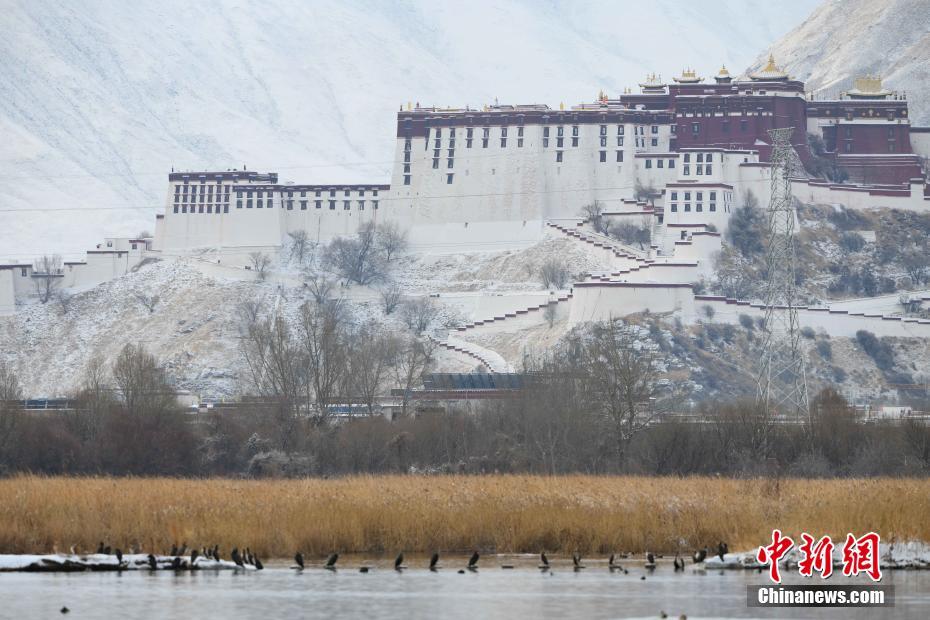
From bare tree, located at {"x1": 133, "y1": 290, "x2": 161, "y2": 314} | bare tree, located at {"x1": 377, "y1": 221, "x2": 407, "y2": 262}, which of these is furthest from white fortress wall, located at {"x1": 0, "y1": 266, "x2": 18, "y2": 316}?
bare tree, located at {"x1": 377, "y1": 221, "x2": 407, "y2": 262}

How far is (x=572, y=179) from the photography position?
113 meters

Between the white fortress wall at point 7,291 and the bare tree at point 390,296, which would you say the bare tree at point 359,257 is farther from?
the white fortress wall at point 7,291

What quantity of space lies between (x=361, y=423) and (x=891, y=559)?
3386 cm

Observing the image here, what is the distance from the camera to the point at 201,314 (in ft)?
364

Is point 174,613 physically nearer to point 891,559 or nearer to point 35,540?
point 35,540

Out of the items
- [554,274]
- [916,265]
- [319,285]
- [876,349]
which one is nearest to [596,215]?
[554,274]

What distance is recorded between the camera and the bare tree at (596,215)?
362 feet

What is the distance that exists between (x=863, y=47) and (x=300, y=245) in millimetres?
68617

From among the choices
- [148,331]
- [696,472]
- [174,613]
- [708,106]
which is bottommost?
[174,613]

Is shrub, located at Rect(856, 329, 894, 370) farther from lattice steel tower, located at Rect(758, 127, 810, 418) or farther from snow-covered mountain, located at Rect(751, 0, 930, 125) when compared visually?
snow-covered mountain, located at Rect(751, 0, 930, 125)

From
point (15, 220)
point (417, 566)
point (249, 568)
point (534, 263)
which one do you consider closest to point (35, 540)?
point (249, 568)

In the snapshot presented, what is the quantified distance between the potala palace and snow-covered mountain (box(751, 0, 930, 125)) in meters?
32.7

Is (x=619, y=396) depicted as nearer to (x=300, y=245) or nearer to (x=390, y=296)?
(x=390, y=296)

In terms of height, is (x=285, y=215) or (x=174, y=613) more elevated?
(x=285, y=215)
